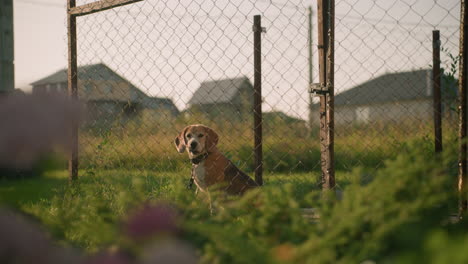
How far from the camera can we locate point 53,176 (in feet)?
2.56

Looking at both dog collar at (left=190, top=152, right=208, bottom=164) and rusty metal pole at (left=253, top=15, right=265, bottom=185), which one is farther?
dog collar at (left=190, top=152, right=208, bottom=164)

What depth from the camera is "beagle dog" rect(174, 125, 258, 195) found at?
13.7 feet

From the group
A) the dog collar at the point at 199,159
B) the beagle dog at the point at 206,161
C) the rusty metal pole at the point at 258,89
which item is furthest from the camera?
the dog collar at the point at 199,159

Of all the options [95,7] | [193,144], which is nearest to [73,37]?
[95,7]

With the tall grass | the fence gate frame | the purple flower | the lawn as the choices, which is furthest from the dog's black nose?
the purple flower

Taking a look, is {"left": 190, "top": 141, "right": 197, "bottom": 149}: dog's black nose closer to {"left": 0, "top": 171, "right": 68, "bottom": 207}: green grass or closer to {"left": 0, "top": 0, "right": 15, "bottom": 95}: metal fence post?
{"left": 0, "top": 0, "right": 15, "bottom": 95}: metal fence post

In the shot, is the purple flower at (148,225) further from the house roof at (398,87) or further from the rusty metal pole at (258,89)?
the rusty metal pole at (258,89)

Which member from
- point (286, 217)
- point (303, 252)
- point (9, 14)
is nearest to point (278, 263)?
point (303, 252)

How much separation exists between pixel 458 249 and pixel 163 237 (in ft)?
1.20

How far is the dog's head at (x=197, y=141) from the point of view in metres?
4.53

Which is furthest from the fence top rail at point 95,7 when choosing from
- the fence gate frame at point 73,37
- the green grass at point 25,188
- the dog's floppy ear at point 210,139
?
the green grass at point 25,188

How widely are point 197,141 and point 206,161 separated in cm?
26

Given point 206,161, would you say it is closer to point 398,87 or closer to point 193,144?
point 193,144

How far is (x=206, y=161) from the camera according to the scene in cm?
444
